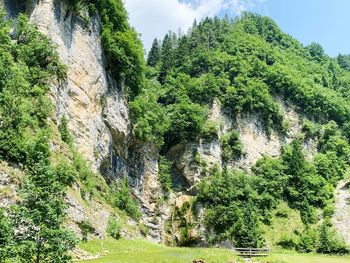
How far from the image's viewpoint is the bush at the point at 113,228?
38.9 meters

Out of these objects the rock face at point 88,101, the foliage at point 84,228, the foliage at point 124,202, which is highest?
the rock face at point 88,101

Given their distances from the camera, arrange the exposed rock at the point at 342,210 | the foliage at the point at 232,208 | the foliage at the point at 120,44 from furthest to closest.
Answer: the exposed rock at the point at 342,210, the foliage at the point at 232,208, the foliage at the point at 120,44

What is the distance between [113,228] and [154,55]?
239ft

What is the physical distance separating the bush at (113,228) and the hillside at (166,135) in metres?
0.18

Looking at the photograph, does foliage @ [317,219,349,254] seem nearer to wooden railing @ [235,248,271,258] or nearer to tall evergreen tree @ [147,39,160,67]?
Answer: wooden railing @ [235,248,271,258]

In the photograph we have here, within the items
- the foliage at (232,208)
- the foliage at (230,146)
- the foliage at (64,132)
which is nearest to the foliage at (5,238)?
the foliage at (64,132)

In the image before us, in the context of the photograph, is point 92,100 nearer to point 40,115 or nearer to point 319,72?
point 40,115

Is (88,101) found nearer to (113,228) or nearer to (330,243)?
(113,228)

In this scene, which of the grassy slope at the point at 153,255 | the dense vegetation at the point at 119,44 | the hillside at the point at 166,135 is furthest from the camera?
the dense vegetation at the point at 119,44

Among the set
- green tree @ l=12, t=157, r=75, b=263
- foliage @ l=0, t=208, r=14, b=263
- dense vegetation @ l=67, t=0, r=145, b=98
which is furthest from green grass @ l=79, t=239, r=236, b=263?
dense vegetation @ l=67, t=0, r=145, b=98

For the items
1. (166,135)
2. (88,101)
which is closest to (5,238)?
(88,101)

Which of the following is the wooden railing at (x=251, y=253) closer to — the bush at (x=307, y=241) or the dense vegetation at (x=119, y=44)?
the bush at (x=307, y=241)

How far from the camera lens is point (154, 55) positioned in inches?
4203

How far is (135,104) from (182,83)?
94.6 ft
